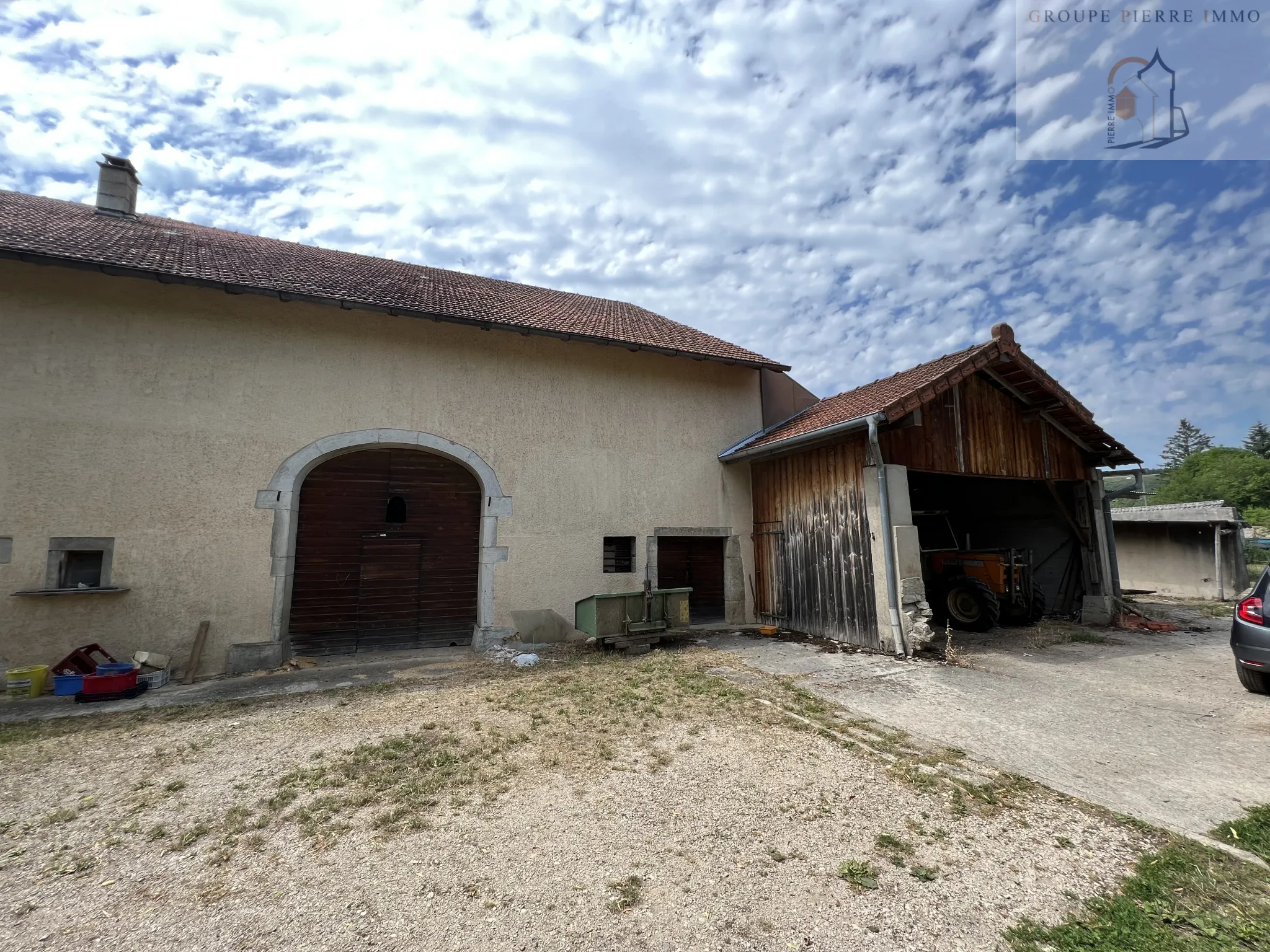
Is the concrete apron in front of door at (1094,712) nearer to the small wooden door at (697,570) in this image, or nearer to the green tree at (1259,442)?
the small wooden door at (697,570)

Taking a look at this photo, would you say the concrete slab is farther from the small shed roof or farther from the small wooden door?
the small shed roof

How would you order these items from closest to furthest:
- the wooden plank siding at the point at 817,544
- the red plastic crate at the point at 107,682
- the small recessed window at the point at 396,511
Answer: the red plastic crate at the point at 107,682 → the wooden plank siding at the point at 817,544 → the small recessed window at the point at 396,511

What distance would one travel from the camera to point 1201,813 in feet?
10.0

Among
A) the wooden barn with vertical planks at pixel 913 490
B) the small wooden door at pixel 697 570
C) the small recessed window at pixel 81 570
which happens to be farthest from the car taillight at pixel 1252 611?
the small recessed window at pixel 81 570

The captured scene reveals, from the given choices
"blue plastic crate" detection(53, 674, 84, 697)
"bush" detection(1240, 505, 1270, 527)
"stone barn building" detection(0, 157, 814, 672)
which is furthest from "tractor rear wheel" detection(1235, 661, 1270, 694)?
"bush" detection(1240, 505, 1270, 527)

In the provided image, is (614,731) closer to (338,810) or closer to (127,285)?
(338,810)

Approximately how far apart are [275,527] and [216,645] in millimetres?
1678

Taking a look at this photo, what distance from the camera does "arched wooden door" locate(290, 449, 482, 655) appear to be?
7.96 m

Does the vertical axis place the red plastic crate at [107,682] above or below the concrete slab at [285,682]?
above

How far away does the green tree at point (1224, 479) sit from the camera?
46.4 metres

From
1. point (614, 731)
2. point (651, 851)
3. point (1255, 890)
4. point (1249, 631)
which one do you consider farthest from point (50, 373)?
point (1249, 631)

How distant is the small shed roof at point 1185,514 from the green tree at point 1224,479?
129 ft

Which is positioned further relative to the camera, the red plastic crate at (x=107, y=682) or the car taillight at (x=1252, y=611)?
the red plastic crate at (x=107, y=682)

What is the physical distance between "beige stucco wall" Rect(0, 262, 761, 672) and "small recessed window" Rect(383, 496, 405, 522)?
4.04 ft
